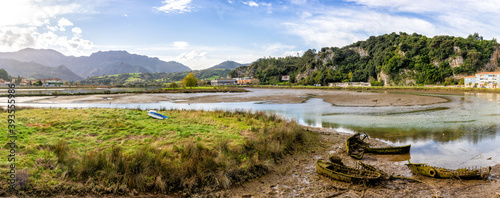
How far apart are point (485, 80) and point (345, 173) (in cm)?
12475

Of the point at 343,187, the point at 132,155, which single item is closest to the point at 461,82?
the point at 343,187

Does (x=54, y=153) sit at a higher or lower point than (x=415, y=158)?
higher

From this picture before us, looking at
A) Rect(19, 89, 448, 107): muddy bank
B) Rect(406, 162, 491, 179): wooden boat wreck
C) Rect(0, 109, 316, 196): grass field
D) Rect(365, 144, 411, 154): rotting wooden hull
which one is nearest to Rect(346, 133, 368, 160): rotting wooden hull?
Rect(365, 144, 411, 154): rotting wooden hull

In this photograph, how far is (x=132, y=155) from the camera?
33.8 ft

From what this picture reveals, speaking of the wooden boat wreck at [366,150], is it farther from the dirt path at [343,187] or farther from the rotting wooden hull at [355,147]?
the dirt path at [343,187]

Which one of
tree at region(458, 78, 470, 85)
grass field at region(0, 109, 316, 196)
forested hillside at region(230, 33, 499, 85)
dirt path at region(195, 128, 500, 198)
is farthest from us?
forested hillside at region(230, 33, 499, 85)

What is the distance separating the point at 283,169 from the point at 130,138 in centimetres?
870

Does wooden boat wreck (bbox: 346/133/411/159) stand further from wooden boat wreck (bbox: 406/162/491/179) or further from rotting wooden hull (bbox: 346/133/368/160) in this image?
wooden boat wreck (bbox: 406/162/491/179)

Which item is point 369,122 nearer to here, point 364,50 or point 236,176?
point 236,176

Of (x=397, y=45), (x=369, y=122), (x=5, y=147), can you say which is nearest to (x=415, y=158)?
(x=369, y=122)

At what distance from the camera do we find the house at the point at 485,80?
9265 cm

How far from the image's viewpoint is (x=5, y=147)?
34.0ft

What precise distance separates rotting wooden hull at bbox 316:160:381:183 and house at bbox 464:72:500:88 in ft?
385

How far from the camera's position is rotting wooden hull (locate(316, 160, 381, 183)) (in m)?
9.92
